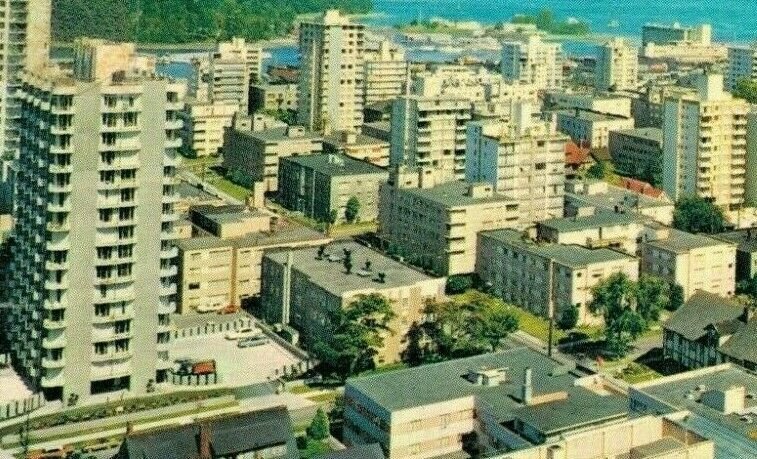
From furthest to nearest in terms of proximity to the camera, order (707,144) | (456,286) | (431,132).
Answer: (431,132) < (707,144) < (456,286)

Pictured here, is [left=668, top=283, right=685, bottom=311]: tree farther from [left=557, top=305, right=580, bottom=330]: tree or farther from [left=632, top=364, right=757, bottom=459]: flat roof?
[left=632, top=364, right=757, bottom=459]: flat roof

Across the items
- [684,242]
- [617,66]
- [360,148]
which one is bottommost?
[684,242]

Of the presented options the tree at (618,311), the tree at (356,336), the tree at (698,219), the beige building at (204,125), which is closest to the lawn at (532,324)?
the tree at (618,311)

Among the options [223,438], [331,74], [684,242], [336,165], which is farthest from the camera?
[331,74]

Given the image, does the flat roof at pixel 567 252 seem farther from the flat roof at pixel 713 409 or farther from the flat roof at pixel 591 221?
the flat roof at pixel 713 409

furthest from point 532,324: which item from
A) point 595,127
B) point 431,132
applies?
point 595,127

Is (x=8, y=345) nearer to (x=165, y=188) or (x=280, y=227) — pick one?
(x=165, y=188)

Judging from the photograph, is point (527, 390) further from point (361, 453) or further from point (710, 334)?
point (710, 334)
